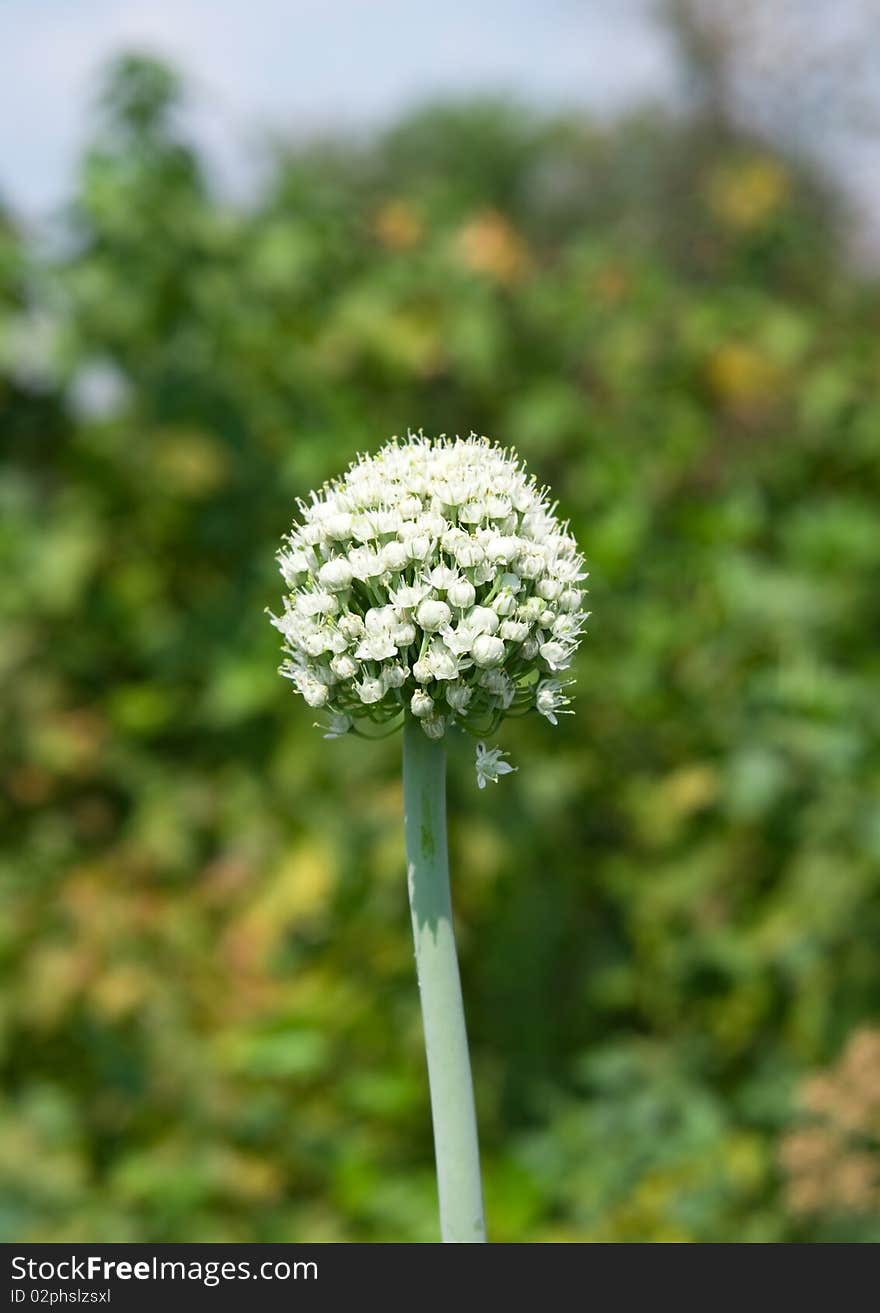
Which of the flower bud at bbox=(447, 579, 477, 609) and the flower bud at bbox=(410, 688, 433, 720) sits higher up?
the flower bud at bbox=(447, 579, 477, 609)

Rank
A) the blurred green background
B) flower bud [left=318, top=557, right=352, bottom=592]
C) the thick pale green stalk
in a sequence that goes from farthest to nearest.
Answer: the blurred green background, flower bud [left=318, top=557, right=352, bottom=592], the thick pale green stalk

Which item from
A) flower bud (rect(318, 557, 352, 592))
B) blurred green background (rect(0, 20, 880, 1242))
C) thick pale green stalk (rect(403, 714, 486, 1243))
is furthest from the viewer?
blurred green background (rect(0, 20, 880, 1242))

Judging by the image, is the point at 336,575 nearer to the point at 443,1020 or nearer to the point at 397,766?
the point at 443,1020

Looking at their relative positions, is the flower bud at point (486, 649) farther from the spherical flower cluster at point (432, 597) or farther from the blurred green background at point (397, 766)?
the blurred green background at point (397, 766)

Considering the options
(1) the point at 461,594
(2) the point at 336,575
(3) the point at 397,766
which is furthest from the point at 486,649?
(3) the point at 397,766

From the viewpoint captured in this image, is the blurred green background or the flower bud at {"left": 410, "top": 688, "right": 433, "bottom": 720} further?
the blurred green background

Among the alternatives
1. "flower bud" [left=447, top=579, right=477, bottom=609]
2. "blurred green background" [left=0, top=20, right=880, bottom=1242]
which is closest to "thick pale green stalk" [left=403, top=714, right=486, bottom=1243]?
"flower bud" [left=447, top=579, right=477, bottom=609]

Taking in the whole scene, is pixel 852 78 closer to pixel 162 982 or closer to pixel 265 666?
pixel 265 666

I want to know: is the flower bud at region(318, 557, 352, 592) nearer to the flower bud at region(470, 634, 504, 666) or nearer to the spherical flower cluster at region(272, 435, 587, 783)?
the spherical flower cluster at region(272, 435, 587, 783)
